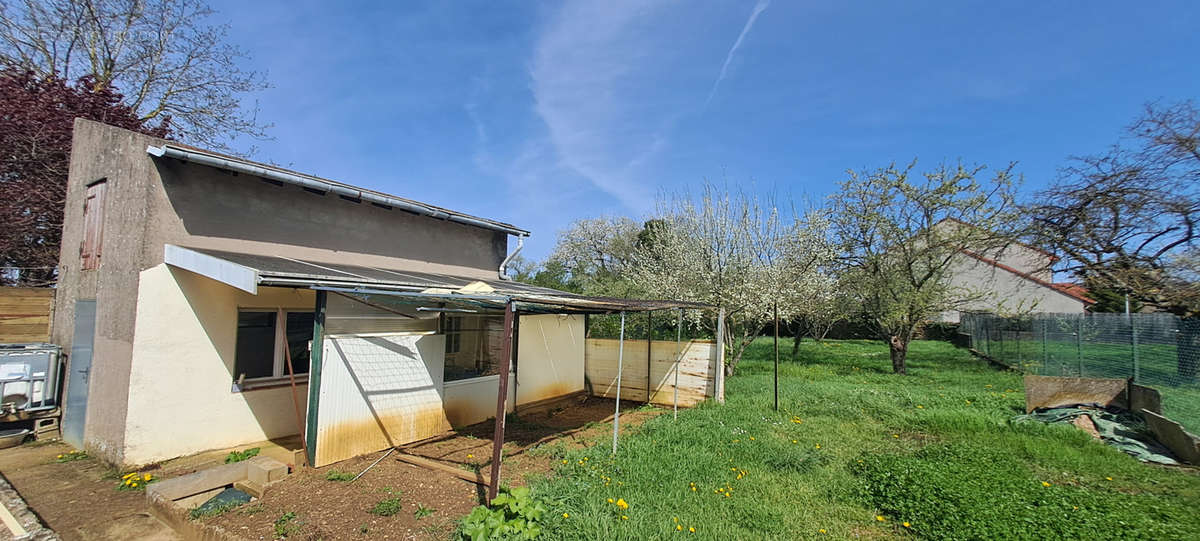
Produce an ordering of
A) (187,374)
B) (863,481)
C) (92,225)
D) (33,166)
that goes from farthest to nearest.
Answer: (33,166) → (92,225) → (187,374) → (863,481)

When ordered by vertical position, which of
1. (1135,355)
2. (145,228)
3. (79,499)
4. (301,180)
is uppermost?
(301,180)

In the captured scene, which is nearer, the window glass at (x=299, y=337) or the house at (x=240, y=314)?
the house at (x=240, y=314)

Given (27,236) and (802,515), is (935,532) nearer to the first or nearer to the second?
(802,515)

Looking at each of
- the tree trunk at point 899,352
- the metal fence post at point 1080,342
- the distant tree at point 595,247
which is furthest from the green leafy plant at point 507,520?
the distant tree at point 595,247

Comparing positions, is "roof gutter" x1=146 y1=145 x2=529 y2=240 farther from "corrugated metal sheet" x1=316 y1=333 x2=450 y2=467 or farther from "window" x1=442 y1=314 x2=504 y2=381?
"corrugated metal sheet" x1=316 y1=333 x2=450 y2=467

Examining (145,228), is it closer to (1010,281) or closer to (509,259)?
(509,259)

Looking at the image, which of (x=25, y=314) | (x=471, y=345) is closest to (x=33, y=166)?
(x=25, y=314)

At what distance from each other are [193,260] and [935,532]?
24.0ft

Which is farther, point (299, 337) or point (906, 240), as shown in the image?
point (906, 240)

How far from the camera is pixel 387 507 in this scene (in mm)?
4148

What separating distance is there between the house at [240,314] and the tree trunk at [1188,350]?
7.16 metres

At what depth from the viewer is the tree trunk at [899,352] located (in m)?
13.6

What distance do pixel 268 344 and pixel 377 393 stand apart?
6.04 feet

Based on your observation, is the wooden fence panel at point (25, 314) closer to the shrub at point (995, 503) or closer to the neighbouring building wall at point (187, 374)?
the neighbouring building wall at point (187, 374)
